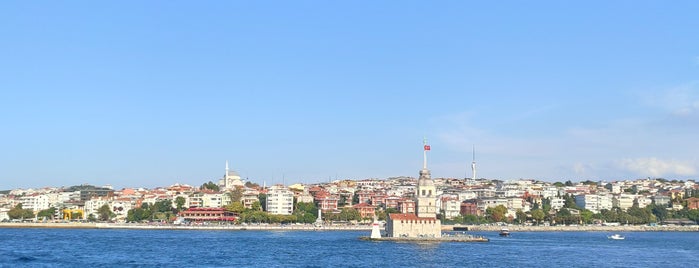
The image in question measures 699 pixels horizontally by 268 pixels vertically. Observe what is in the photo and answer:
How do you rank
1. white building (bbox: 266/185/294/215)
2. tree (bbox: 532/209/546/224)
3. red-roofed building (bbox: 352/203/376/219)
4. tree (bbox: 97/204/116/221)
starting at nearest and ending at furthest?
white building (bbox: 266/185/294/215), red-roofed building (bbox: 352/203/376/219), tree (bbox: 97/204/116/221), tree (bbox: 532/209/546/224)

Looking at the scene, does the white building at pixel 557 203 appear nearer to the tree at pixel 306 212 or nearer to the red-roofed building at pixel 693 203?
the red-roofed building at pixel 693 203

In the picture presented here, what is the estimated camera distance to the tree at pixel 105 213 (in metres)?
102

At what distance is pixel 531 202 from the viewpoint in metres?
121

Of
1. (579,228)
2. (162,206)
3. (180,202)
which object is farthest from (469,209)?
(162,206)

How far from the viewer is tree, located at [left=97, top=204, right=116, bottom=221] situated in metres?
102

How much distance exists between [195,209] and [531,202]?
154 feet

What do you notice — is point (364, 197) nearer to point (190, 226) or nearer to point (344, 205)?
point (344, 205)

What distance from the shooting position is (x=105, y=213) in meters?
102

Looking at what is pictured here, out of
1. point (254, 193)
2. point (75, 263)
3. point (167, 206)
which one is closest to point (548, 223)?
point (254, 193)

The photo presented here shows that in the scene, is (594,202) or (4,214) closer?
(4,214)

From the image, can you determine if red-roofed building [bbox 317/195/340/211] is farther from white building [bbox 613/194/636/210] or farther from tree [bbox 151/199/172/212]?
white building [bbox 613/194/636/210]

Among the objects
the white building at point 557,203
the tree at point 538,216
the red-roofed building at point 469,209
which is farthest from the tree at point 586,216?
the red-roofed building at point 469,209

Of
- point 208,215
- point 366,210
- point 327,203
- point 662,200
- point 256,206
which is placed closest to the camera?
point 208,215

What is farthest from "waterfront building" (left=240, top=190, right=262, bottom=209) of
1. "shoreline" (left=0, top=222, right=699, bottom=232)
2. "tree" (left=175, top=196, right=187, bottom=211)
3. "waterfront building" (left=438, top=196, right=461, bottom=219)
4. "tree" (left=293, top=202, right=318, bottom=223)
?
"waterfront building" (left=438, top=196, right=461, bottom=219)
